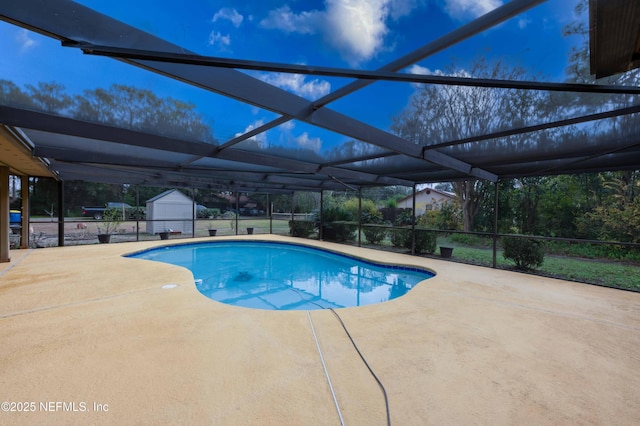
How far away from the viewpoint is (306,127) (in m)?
3.81

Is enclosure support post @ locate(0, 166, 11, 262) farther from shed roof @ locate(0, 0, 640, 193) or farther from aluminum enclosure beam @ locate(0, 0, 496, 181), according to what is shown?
aluminum enclosure beam @ locate(0, 0, 496, 181)

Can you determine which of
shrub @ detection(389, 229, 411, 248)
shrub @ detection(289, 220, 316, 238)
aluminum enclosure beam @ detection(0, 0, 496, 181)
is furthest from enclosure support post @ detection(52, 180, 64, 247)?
shrub @ detection(389, 229, 411, 248)

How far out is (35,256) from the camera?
22.5 ft

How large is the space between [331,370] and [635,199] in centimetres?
1056

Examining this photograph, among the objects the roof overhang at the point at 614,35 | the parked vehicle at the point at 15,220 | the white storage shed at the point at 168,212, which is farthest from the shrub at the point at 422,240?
the parked vehicle at the point at 15,220

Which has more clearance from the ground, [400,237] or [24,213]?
[24,213]

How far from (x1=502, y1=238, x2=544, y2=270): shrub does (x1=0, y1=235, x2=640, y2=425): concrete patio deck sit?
2.12m

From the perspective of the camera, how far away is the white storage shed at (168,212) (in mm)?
12828

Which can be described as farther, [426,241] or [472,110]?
[426,241]

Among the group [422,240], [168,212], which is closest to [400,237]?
[422,240]

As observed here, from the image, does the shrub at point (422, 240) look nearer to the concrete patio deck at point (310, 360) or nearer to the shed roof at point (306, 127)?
the shed roof at point (306, 127)

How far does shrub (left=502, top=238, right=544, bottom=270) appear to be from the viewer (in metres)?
6.31

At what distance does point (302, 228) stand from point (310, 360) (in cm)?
1029

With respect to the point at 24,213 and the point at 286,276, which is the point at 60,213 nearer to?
the point at 24,213
